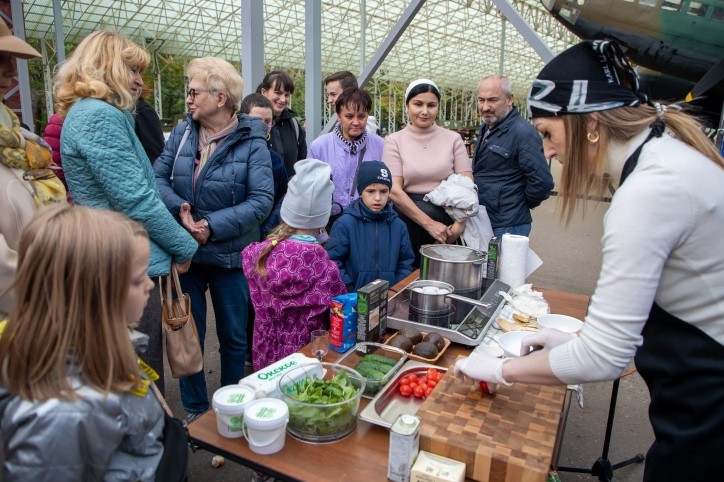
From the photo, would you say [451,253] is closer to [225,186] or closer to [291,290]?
[291,290]

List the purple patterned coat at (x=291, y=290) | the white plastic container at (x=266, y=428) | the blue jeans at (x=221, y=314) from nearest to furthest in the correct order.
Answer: the white plastic container at (x=266, y=428)
the purple patterned coat at (x=291, y=290)
the blue jeans at (x=221, y=314)

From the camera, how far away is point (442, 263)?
2.35 meters

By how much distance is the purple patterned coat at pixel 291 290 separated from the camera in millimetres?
2148

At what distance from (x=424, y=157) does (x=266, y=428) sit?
2424 millimetres

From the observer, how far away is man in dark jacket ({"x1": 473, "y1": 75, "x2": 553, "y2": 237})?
3.29 m

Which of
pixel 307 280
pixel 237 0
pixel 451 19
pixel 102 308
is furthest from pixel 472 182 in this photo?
pixel 451 19

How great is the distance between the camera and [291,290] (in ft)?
7.10

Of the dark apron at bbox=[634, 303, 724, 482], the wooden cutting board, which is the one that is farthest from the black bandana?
the wooden cutting board

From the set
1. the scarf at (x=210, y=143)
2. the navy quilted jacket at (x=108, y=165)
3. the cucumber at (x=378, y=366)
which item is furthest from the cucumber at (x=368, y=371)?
the scarf at (x=210, y=143)

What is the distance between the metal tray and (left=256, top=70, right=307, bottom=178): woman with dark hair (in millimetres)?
2606

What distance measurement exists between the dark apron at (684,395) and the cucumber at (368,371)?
0.72m

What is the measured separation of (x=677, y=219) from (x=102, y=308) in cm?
119

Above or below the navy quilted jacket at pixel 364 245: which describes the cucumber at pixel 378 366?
below

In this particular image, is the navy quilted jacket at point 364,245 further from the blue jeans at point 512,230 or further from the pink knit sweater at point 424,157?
the blue jeans at point 512,230
